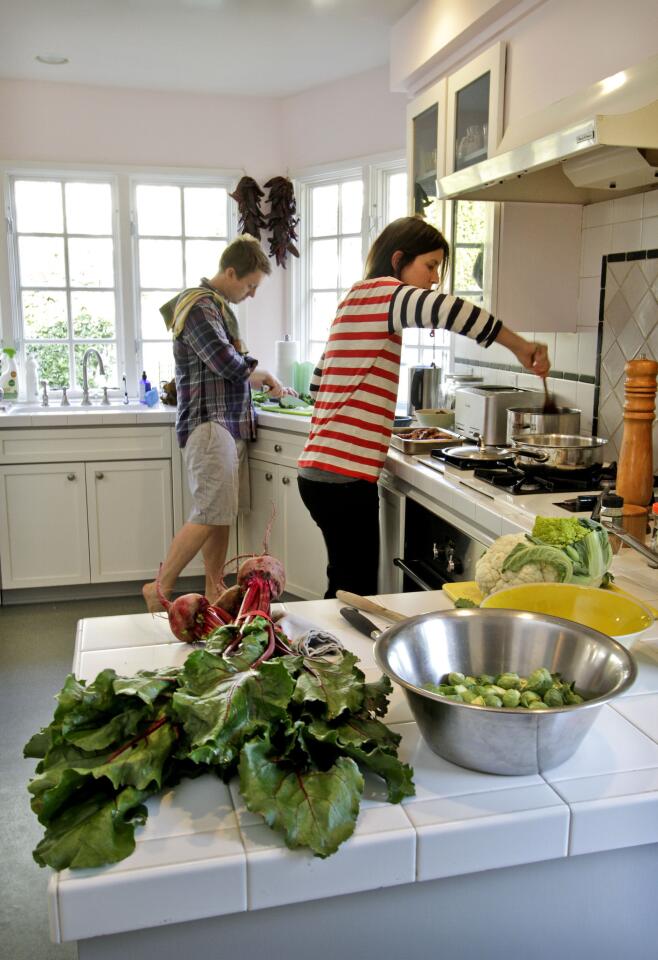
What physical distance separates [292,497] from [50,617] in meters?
1.29

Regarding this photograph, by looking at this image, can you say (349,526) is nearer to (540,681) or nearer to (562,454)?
(562,454)

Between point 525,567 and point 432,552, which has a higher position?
point 525,567

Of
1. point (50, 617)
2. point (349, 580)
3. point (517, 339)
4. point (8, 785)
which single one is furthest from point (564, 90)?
point (50, 617)

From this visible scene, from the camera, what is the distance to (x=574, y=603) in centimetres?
130

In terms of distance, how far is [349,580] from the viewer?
2.75 metres

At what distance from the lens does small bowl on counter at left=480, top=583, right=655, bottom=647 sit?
1261mm

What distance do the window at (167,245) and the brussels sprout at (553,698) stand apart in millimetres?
4278

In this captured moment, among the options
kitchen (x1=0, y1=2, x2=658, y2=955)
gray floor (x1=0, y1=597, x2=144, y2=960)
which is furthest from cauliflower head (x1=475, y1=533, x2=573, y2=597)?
gray floor (x1=0, y1=597, x2=144, y2=960)

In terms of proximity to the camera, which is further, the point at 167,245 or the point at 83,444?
the point at 167,245

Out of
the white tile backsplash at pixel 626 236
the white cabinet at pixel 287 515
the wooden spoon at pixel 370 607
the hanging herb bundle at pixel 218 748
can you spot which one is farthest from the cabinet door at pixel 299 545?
the hanging herb bundle at pixel 218 748

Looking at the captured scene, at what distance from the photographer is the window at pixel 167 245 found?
16.1 feet

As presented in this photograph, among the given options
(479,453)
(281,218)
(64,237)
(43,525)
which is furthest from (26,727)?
(281,218)

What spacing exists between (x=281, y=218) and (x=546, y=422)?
8.59 ft

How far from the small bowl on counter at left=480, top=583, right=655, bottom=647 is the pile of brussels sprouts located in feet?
0.79
